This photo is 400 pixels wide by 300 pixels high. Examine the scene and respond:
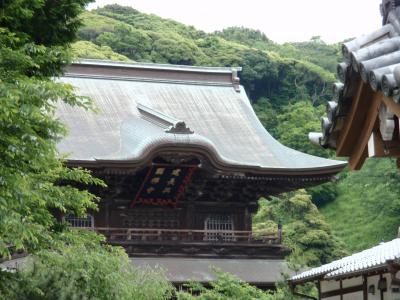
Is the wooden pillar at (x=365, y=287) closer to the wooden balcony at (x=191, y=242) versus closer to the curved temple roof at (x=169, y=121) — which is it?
the curved temple roof at (x=169, y=121)

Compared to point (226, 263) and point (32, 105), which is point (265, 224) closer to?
point (226, 263)

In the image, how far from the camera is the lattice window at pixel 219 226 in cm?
2188

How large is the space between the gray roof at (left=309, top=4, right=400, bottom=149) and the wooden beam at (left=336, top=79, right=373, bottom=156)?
4 centimetres

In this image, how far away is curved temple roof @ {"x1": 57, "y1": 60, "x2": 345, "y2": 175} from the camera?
2023 centimetres

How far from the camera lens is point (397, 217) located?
47219 mm

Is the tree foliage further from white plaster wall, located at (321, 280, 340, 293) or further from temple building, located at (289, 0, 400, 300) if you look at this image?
temple building, located at (289, 0, 400, 300)

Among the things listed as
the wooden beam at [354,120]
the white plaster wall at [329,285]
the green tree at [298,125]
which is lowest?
the wooden beam at [354,120]

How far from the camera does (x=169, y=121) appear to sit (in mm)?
21984

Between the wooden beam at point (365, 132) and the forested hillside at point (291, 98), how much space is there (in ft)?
94.8

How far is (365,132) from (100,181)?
6634 mm

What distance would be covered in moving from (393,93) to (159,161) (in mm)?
16057

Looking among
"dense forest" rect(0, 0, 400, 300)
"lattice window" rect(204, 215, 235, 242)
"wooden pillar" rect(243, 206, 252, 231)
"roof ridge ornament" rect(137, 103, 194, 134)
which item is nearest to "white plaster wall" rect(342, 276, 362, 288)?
"dense forest" rect(0, 0, 400, 300)

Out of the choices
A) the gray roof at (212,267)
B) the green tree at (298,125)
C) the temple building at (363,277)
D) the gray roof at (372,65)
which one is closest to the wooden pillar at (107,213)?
the gray roof at (212,267)

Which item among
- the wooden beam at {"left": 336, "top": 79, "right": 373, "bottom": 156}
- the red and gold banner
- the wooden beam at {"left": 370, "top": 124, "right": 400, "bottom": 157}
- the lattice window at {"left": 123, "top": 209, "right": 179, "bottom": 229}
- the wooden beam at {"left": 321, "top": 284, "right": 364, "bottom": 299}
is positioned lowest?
the wooden beam at {"left": 370, "top": 124, "right": 400, "bottom": 157}
